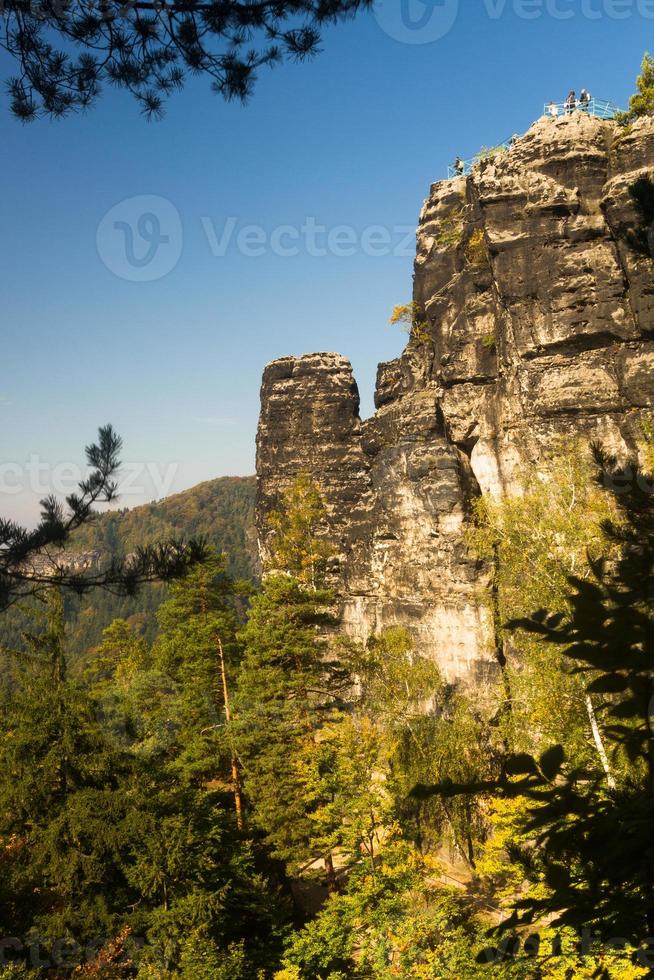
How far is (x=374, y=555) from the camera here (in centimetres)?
3103

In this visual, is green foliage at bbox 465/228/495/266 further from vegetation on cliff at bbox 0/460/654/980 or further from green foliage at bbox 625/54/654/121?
vegetation on cliff at bbox 0/460/654/980

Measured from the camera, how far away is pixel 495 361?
28.6m

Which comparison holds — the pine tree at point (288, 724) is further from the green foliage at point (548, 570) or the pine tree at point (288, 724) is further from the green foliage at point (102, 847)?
the green foliage at point (548, 570)

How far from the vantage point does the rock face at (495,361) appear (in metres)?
24.4

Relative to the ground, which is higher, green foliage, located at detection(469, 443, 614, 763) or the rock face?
the rock face

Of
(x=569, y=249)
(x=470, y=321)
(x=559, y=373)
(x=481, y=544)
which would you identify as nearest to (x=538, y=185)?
(x=569, y=249)

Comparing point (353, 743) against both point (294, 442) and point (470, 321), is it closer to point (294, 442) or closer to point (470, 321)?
point (470, 321)

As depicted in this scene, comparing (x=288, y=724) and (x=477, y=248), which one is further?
(x=477, y=248)

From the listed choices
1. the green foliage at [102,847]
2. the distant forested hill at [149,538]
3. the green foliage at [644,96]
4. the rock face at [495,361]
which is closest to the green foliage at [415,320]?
the rock face at [495,361]

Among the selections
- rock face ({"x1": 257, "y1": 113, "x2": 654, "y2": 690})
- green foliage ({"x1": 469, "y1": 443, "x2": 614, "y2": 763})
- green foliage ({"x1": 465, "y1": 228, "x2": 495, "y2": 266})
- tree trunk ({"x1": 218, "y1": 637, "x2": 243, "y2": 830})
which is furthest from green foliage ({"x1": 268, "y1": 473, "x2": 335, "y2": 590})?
green foliage ({"x1": 469, "y1": 443, "x2": 614, "y2": 763})

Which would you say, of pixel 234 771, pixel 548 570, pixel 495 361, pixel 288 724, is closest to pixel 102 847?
pixel 288 724

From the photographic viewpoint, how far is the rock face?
24.4 metres

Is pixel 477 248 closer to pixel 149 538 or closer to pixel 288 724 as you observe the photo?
pixel 288 724

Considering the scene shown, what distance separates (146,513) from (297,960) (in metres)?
193
